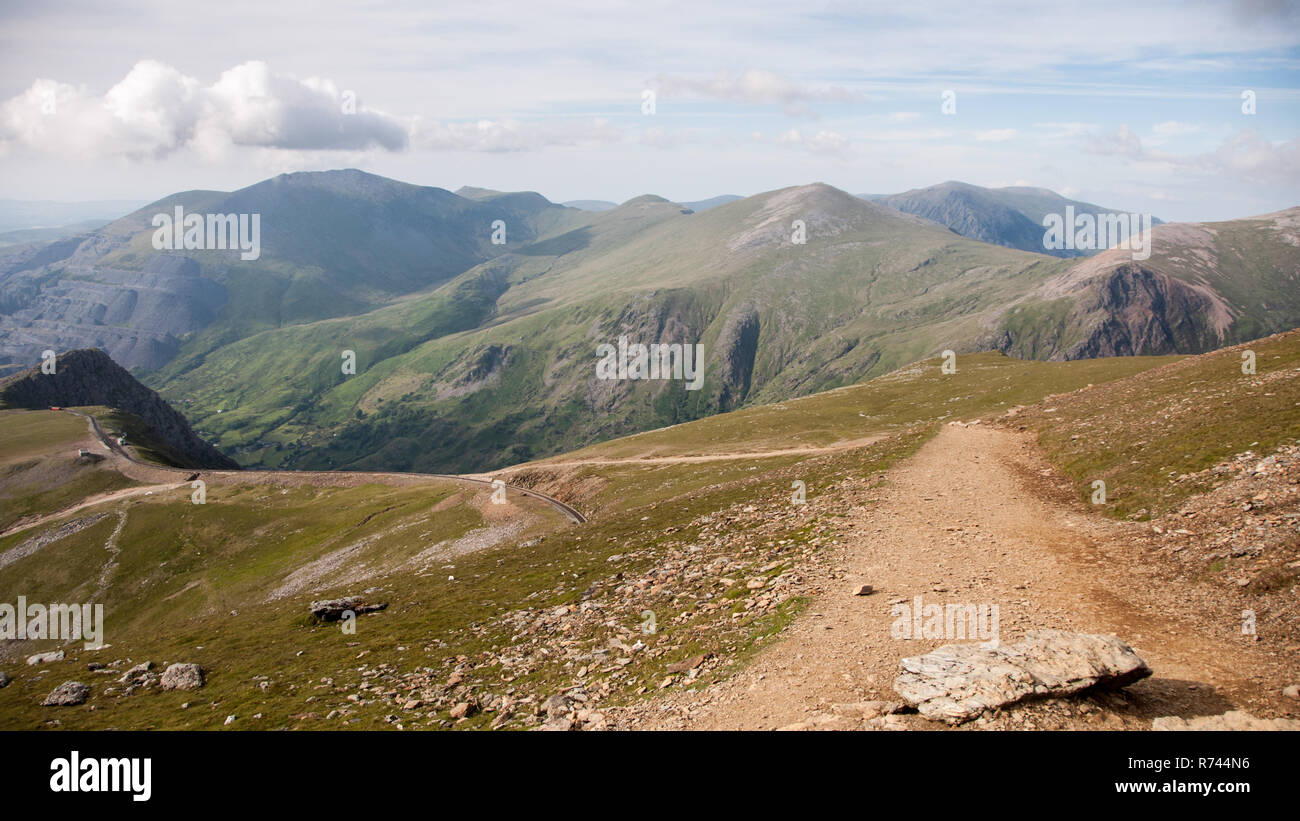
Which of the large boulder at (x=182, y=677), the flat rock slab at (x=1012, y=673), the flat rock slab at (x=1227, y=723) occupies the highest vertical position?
the flat rock slab at (x=1012, y=673)

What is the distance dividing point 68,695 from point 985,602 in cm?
4792

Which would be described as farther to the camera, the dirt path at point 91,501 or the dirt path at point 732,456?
the dirt path at point 91,501

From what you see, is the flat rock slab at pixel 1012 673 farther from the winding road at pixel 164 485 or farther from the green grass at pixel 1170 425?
the winding road at pixel 164 485

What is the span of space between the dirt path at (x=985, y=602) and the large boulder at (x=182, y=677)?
29996 mm

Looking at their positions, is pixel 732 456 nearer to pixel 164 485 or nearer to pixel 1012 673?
pixel 1012 673

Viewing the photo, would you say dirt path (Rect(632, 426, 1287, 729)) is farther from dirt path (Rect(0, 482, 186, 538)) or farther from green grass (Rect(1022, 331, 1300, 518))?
dirt path (Rect(0, 482, 186, 538))

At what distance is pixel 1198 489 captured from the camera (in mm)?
32594

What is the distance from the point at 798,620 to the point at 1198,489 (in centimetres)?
2274

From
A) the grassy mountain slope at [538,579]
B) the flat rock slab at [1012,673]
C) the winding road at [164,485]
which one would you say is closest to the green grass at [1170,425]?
the grassy mountain slope at [538,579]

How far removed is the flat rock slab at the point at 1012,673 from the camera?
17922 mm

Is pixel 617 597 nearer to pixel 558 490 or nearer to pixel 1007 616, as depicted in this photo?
pixel 1007 616

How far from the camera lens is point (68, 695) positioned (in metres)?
36.5
